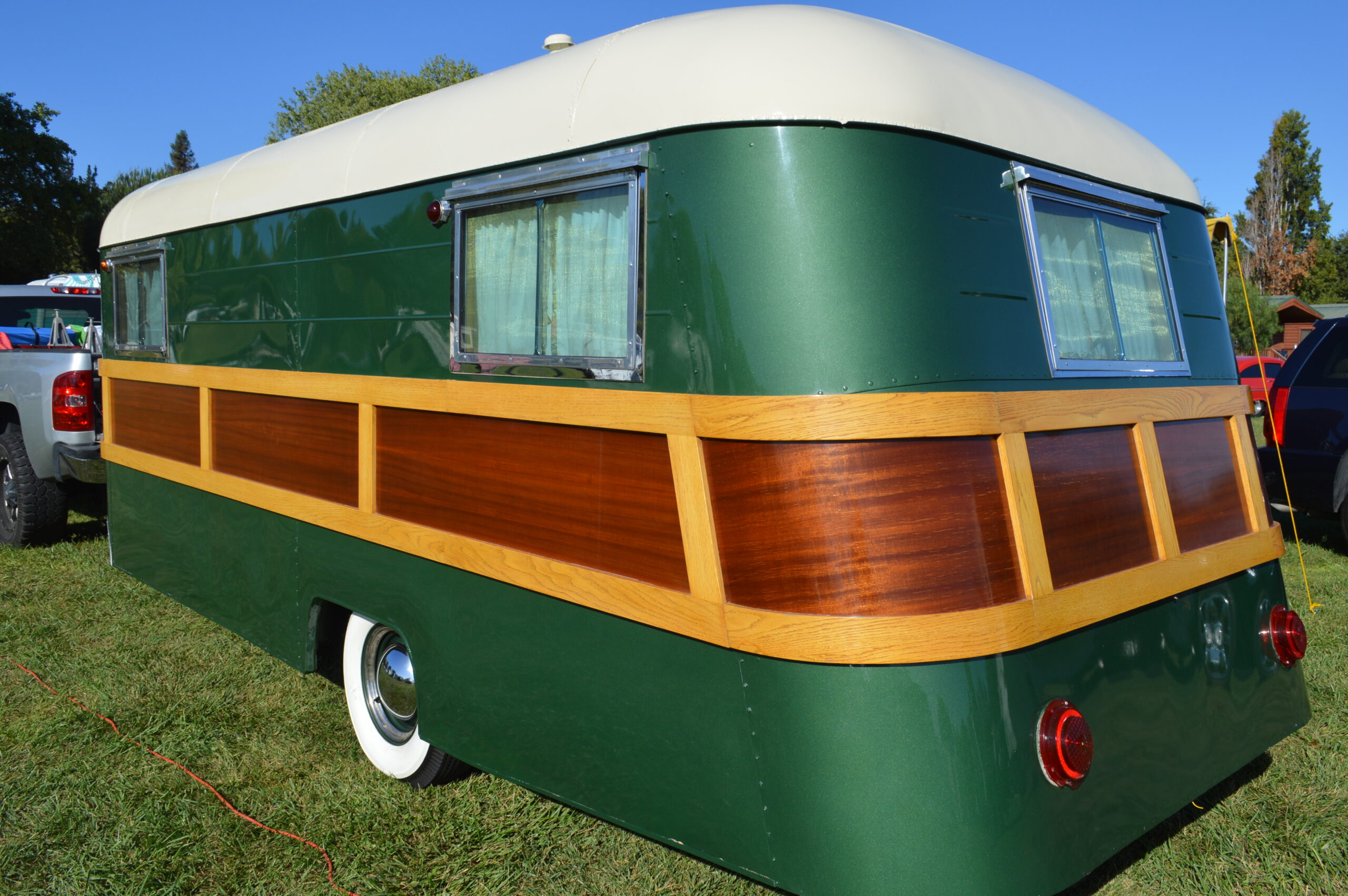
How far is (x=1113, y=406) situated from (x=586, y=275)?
150 centimetres

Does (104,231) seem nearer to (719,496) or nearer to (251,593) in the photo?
(251,593)

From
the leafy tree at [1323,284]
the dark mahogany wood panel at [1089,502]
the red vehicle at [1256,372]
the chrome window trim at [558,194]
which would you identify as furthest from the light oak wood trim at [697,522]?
the leafy tree at [1323,284]

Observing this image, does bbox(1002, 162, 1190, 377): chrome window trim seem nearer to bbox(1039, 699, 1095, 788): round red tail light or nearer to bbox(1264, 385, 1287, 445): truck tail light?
bbox(1039, 699, 1095, 788): round red tail light

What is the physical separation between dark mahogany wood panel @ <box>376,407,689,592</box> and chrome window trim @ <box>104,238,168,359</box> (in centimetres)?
219

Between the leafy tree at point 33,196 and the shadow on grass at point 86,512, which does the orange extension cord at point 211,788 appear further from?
the leafy tree at point 33,196

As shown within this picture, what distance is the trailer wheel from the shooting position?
11.6 ft

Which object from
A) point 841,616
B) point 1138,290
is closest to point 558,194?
point 841,616

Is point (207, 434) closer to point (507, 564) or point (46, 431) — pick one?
point (507, 564)

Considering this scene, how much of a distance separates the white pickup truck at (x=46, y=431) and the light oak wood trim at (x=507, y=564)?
9.98 ft

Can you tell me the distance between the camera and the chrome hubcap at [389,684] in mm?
3594

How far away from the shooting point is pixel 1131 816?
2.48m

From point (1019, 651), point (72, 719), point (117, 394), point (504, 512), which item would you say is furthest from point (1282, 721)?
point (117, 394)

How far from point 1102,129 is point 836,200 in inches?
50.2

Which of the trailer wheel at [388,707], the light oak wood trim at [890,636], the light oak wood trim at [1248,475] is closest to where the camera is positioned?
the light oak wood trim at [890,636]
